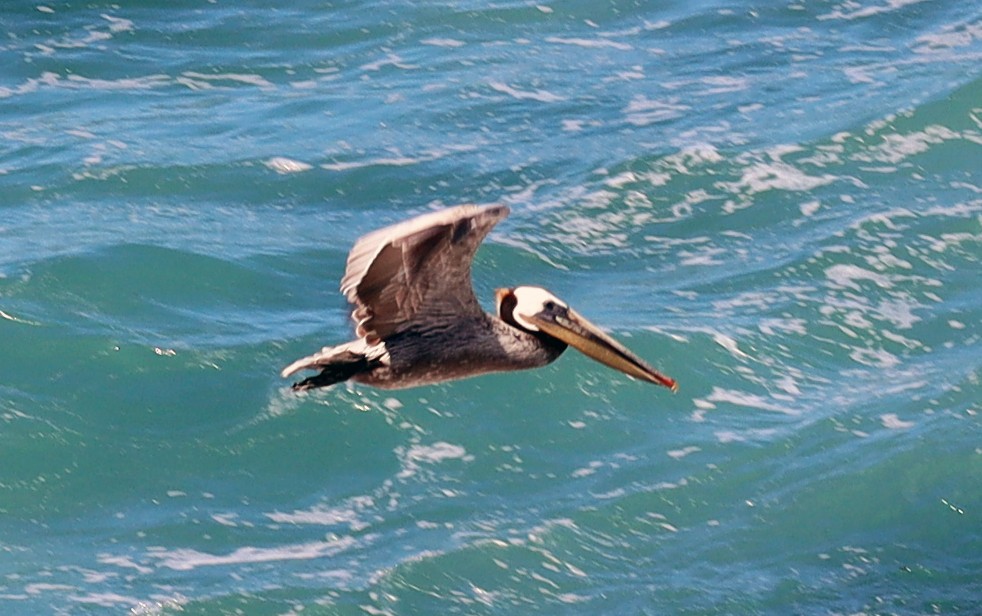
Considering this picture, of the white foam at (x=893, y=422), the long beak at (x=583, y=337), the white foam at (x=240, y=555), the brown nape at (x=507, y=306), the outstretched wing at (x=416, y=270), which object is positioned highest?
the outstretched wing at (x=416, y=270)

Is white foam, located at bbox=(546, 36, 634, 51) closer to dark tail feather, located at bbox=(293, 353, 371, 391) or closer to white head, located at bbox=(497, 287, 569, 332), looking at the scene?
white head, located at bbox=(497, 287, 569, 332)

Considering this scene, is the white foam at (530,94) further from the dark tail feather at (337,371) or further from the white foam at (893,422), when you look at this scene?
the dark tail feather at (337,371)

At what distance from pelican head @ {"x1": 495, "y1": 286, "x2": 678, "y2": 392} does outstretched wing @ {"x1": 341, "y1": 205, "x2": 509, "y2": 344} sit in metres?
0.31

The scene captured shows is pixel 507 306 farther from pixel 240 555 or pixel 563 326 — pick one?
pixel 240 555

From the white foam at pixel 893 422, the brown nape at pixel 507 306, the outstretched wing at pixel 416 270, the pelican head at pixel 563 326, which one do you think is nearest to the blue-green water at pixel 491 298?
the white foam at pixel 893 422

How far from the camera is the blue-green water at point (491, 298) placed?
8523mm

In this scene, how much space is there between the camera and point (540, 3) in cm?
1549

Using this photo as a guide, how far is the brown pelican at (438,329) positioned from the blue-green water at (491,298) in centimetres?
154

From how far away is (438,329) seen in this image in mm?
7129

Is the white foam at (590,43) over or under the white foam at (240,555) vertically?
over

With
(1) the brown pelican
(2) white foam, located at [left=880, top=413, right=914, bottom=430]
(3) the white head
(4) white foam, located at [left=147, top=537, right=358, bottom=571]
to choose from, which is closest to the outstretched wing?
(1) the brown pelican

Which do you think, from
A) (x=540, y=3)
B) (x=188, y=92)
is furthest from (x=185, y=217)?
(x=540, y=3)

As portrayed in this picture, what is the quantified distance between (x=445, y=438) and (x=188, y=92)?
212 inches

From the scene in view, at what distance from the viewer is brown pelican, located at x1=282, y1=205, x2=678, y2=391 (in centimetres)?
671
